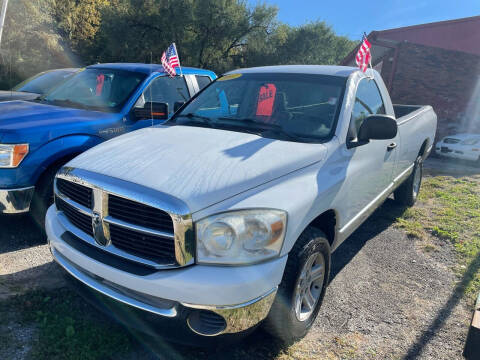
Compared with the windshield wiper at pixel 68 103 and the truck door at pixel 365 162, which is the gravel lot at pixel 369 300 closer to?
the truck door at pixel 365 162

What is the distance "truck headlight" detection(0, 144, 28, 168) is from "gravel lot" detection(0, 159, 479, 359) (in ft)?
2.79

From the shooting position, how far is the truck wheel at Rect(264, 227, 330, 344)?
7.26ft

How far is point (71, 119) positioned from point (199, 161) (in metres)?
2.29

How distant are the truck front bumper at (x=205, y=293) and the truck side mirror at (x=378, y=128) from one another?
1.46 m

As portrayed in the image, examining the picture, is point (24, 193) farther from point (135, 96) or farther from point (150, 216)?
point (150, 216)

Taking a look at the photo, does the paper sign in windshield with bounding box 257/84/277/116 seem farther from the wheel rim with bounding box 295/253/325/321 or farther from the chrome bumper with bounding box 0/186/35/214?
the chrome bumper with bounding box 0/186/35/214

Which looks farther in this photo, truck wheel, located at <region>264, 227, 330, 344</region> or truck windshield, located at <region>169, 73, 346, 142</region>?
truck windshield, located at <region>169, 73, 346, 142</region>

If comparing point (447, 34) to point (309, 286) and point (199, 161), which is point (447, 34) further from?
point (199, 161)

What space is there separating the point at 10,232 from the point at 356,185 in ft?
11.7

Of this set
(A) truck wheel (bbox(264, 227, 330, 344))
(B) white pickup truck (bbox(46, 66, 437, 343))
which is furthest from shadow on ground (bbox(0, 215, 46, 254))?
(A) truck wheel (bbox(264, 227, 330, 344))

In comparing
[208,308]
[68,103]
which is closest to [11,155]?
[68,103]

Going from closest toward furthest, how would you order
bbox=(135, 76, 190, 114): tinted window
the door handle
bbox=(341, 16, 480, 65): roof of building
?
the door handle < bbox=(135, 76, 190, 114): tinted window < bbox=(341, 16, 480, 65): roof of building

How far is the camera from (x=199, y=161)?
237cm

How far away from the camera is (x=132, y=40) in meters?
24.2
